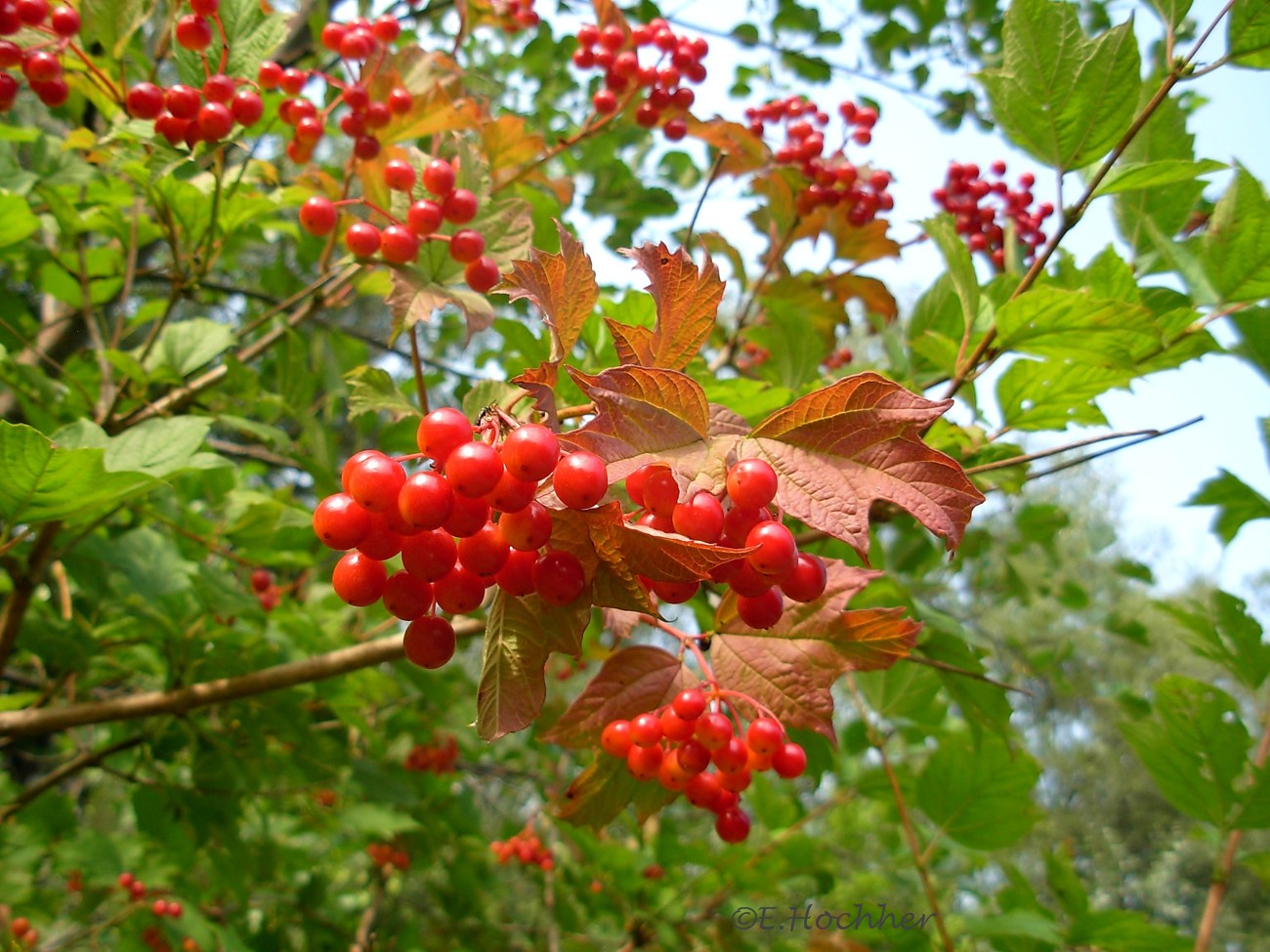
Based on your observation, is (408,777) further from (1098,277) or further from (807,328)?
(1098,277)

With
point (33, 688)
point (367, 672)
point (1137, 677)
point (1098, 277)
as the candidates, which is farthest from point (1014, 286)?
point (1137, 677)

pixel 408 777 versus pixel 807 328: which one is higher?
pixel 807 328

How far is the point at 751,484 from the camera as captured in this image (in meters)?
0.69

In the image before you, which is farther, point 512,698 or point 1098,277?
point 1098,277

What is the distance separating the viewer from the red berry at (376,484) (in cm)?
71

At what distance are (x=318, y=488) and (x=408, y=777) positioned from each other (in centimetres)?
164

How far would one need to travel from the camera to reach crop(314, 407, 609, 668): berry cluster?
2.15 feet

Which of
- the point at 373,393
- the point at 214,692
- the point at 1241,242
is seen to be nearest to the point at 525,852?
the point at 214,692

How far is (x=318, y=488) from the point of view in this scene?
1.88 m

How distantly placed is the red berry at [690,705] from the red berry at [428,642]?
1.05 ft

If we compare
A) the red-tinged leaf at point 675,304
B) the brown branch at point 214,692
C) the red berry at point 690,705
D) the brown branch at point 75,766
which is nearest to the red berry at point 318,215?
the brown branch at point 214,692

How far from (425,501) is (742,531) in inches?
11.3

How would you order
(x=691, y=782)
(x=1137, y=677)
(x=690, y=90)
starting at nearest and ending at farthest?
(x=691, y=782), (x=690, y=90), (x=1137, y=677)

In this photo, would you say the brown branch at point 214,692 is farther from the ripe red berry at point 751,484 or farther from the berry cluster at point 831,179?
the berry cluster at point 831,179
